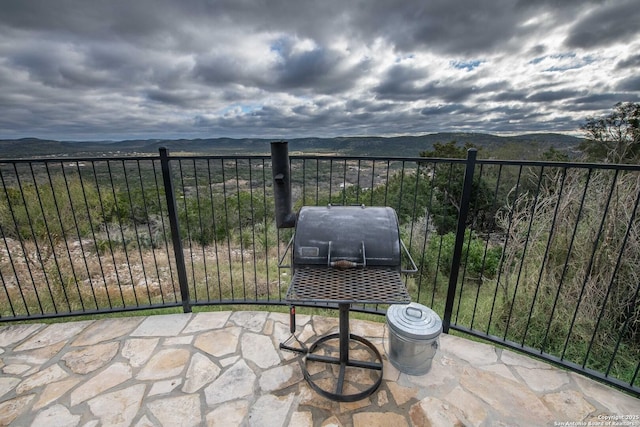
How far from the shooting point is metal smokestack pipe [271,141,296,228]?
1783 mm

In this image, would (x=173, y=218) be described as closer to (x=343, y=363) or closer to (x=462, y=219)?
(x=343, y=363)

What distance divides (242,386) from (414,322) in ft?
4.08

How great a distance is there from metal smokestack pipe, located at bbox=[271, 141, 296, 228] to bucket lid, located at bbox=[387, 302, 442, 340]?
3.27 feet

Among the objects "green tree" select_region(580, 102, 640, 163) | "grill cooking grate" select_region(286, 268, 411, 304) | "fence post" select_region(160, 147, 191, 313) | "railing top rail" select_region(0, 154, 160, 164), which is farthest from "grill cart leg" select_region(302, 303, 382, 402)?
"green tree" select_region(580, 102, 640, 163)

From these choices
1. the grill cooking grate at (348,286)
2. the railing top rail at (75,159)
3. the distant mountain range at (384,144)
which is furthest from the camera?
the distant mountain range at (384,144)

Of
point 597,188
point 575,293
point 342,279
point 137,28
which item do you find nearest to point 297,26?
point 137,28

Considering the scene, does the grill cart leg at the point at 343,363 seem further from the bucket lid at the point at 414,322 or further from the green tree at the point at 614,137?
the green tree at the point at 614,137

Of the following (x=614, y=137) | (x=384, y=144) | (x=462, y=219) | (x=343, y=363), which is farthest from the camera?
(x=384, y=144)

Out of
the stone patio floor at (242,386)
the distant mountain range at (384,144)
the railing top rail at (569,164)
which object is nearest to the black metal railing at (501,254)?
the railing top rail at (569,164)

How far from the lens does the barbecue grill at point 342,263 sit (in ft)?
4.32

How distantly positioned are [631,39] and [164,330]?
7081 millimetres

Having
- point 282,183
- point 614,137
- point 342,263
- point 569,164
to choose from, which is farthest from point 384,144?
point 342,263

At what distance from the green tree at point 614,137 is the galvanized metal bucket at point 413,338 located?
12.4ft

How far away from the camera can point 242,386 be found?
172 cm
